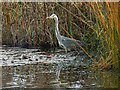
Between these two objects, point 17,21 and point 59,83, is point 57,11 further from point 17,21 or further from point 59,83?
point 59,83

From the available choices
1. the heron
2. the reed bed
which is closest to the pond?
the heron

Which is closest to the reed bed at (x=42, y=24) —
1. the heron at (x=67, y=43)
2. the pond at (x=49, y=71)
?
the heron at (x=67, y=43)

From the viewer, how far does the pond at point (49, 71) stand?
3.60 meters

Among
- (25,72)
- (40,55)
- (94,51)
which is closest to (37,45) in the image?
(40,55)

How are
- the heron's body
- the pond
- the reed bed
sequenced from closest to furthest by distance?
the pond
the heron's body
the reed bed

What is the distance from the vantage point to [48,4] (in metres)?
5.70

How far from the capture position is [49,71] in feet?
13.7

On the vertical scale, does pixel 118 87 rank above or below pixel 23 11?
below

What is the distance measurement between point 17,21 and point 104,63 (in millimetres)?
2109

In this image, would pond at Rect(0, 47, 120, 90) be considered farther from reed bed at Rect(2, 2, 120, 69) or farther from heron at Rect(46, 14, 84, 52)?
reed bed at Rect(2, 2, 120, 69)

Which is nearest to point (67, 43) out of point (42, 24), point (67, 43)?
point (67, 43)

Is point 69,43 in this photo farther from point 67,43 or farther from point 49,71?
point 49,71

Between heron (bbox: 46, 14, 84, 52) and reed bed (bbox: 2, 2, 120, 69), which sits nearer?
heron (bbox: 46, 14, 84, 52)

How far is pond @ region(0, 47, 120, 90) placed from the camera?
3.60 meters
